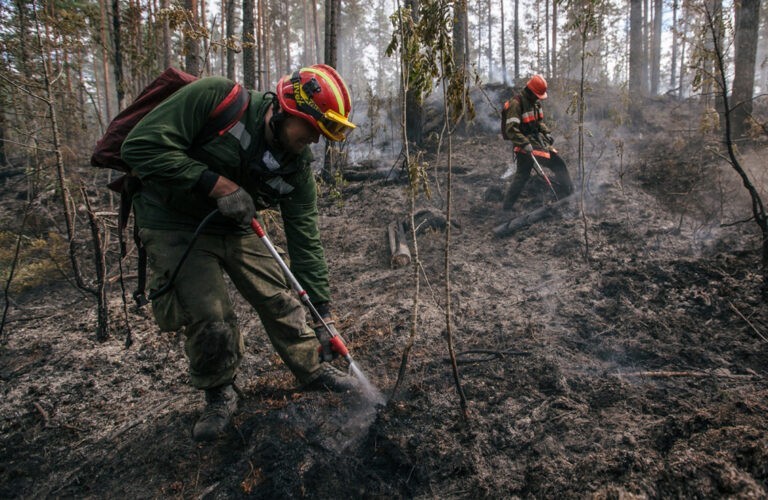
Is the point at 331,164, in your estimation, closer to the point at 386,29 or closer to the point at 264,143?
the point at 264,143

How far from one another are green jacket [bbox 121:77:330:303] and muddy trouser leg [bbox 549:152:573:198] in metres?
5.02

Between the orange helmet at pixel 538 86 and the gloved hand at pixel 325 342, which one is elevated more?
the orange helmet at pixel 538 86

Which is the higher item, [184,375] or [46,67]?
[46,67]

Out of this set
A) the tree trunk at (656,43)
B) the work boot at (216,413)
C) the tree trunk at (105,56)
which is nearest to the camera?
the work boot at (216,413)

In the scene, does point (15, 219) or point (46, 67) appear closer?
point (46, 67)

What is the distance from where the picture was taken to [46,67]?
3990 millimetres

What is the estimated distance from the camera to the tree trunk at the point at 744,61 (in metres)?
6.96

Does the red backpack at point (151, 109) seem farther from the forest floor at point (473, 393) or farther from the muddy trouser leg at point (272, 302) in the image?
the forest floor at point (473, 393)

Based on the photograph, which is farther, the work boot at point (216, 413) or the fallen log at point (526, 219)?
the fallen log at point (526, 219)

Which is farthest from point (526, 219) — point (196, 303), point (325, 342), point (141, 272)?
point (141, 272)

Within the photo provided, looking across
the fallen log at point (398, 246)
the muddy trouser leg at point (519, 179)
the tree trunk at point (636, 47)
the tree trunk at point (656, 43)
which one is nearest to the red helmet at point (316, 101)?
the fallen log at point (398, 246)

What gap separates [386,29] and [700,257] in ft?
142

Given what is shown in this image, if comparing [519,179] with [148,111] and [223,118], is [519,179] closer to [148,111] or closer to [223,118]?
[223,118]

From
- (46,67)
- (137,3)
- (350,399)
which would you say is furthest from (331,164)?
(350,399)
